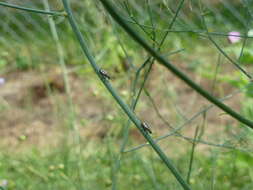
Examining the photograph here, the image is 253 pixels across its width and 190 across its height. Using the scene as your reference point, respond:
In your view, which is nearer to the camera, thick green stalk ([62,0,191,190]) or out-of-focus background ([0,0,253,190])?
thick green stalk ([62,0,191,190])

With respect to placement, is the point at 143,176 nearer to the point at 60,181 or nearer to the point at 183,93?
the point at 60,181

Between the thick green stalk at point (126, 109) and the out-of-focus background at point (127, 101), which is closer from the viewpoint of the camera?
the thick green stalk at point (126, 109)

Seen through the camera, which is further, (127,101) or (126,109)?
(127,101)

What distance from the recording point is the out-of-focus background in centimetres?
134

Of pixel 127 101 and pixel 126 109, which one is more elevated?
pixel 127 101

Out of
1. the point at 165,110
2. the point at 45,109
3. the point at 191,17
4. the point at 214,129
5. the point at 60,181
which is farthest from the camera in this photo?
the point at 191,17

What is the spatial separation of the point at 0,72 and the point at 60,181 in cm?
167

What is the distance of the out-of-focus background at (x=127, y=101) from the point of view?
1344 mm

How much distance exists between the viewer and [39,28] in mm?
4605

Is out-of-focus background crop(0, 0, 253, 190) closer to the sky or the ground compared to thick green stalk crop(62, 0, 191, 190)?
closer to the sky

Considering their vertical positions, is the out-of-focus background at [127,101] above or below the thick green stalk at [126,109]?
above

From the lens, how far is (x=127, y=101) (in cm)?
188

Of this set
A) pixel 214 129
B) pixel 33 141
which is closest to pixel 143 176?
pixel 214 129

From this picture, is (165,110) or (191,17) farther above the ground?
(191,17)
